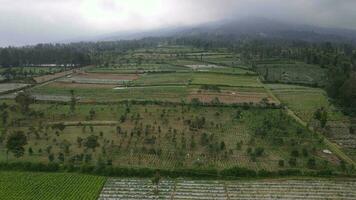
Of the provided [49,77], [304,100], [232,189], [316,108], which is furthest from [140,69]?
[232,189]

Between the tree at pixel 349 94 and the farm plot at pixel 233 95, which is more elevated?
the tree at pixel 349 94

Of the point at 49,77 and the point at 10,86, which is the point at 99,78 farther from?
the point at 10,86

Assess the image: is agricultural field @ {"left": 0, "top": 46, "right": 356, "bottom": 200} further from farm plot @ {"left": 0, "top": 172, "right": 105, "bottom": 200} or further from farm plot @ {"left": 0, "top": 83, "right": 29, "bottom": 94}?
farm plot @ {"left": 0, "top": 83, "right": 29, "bottom": 94}

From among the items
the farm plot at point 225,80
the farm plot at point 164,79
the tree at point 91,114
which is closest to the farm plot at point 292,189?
the tree at point 91,114

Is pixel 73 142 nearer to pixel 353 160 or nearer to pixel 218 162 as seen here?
pixel 218 162

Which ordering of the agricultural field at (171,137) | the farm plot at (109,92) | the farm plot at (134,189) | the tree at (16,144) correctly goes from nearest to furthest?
the farm plot at (134,189) < the tree at (16,144) < the agricultural field at (171,137) < the farm plot at (109,92)

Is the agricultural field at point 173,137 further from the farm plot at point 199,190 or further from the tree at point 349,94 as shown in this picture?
the tree at point 349,94

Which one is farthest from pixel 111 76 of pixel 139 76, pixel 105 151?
pixel 105 151
